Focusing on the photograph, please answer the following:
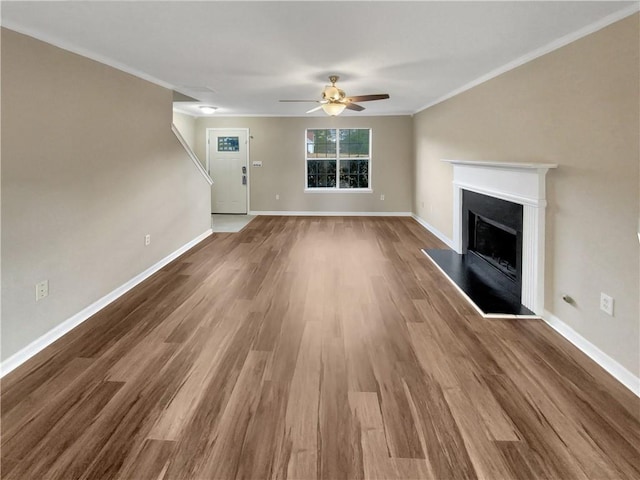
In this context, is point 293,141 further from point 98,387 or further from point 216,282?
point 98,387

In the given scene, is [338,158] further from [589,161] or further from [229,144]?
[589,161]

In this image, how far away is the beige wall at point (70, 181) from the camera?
2.51 metres

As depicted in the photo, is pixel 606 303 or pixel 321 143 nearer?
pixel 606 303

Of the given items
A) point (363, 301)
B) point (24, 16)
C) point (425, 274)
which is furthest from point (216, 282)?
point (24, 16)

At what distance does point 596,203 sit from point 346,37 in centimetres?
216

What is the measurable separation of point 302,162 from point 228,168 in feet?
5.66

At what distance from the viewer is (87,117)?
10.7 feet

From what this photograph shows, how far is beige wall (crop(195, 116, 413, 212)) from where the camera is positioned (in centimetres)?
848

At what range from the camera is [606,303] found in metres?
2.48

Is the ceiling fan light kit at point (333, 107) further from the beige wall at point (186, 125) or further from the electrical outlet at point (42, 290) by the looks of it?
the beige wall at point (186, 125)

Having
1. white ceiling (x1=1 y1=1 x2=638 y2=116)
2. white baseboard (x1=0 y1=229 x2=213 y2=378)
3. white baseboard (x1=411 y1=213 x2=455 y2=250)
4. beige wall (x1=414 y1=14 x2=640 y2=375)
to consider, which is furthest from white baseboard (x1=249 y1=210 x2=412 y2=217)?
beige wall (x1=414 y1=14 x2=640 y2=375)

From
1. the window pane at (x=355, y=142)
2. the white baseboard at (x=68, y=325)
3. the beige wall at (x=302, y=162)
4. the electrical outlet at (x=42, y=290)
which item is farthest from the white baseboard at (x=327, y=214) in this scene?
the electrical outlet at (x=42, y=290)

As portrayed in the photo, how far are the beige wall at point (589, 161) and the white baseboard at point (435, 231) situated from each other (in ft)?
7.21

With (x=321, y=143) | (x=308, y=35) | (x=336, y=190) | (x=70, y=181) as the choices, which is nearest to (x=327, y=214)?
(x=336, y=190)
